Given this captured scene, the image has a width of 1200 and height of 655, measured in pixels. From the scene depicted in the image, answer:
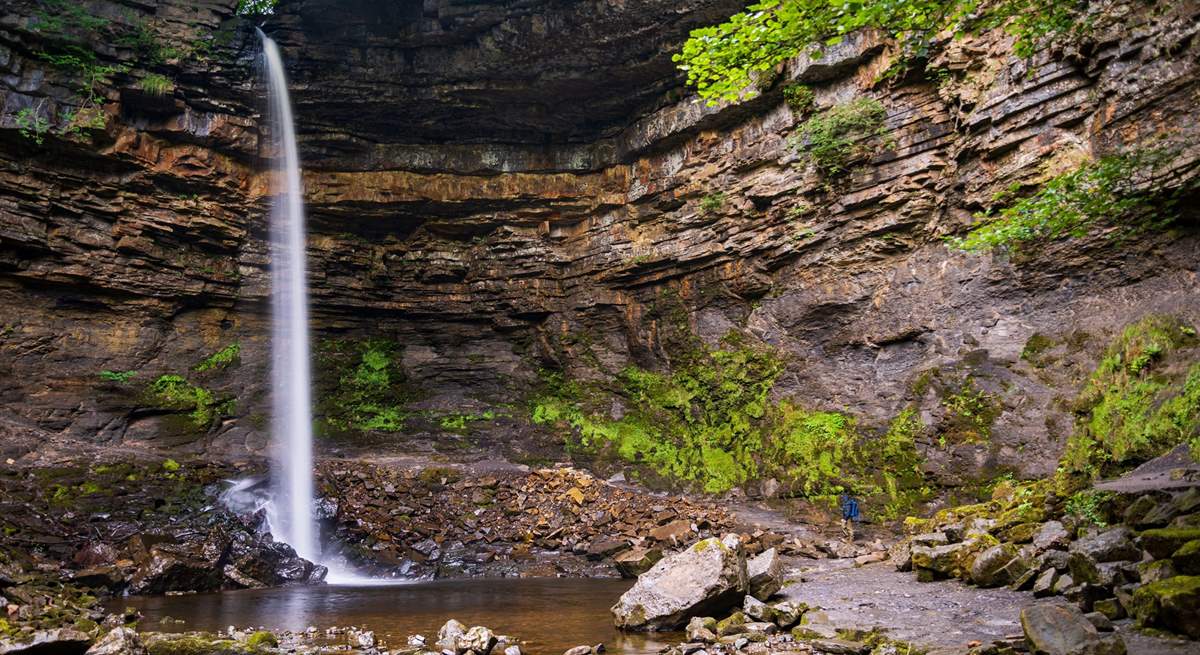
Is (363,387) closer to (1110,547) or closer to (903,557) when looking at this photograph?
(903,557)

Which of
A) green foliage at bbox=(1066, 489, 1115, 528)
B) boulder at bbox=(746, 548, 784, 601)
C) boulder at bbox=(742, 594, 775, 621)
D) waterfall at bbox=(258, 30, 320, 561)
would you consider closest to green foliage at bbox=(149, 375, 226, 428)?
waterfall at bbox=(258, 30, 320, 561)

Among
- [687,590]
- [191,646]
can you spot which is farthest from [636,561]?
[191,646]

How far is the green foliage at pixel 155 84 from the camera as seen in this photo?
707 inches

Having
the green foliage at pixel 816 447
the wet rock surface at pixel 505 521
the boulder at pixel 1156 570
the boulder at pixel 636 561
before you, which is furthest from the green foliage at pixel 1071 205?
the green foliage at pixel 816 447

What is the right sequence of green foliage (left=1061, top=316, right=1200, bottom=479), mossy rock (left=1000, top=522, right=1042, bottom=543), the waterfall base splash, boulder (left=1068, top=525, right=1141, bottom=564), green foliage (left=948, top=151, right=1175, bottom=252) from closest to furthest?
1. boulder (left=1068, top=525, right=1141, bottom=564)
2. green foliage (left=948, top=151, right=1175, bottom=252)
3. mossy rock (left=1000, top=522, right=1042, bottom=543)
4. green foliage (left=1061, top=316, right=1200, bottom=479)
5. the waterfall base splash

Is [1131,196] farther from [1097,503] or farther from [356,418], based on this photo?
[356,418]

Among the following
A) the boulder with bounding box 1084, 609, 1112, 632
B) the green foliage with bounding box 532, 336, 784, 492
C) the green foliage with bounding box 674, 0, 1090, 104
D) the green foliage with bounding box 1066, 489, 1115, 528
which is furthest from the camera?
the green foliage with bounding box 532, 336, 784, 492

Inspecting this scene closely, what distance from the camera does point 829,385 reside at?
1745cm

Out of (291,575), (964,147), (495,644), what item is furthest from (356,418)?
(964,147)

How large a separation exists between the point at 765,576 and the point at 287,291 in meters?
17.6

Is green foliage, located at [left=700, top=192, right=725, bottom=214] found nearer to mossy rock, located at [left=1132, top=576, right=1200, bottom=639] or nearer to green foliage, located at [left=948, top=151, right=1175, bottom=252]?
green foliage, located at [left=948, top=151, right=1175, bottom=252]

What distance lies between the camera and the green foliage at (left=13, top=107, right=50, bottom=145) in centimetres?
1672

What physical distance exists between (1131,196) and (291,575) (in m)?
13.7

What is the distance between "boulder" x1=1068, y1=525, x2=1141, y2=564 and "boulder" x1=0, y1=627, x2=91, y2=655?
893 centimetres
